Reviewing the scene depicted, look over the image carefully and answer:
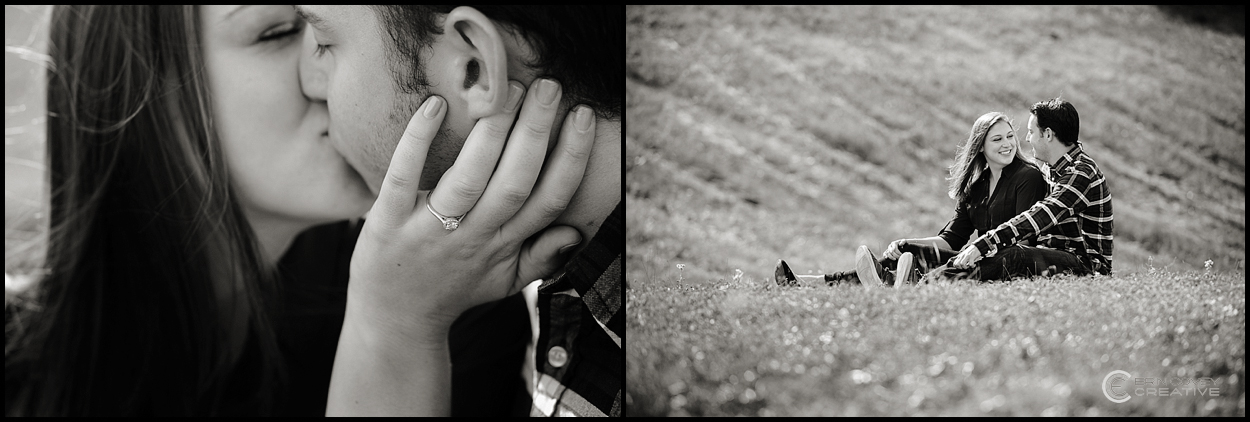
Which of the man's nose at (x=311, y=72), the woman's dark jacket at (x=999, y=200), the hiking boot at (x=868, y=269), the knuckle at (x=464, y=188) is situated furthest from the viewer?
the hiking boot at (x=868, y=269)

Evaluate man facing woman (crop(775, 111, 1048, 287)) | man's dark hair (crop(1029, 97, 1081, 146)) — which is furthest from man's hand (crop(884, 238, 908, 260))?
man's dark hair (crop(1029, 97, 1081, 146))

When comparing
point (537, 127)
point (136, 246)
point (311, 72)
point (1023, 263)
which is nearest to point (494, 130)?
point (537, 127)

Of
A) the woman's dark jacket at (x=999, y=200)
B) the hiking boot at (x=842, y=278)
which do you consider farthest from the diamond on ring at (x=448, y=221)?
the woman's dark jacket at (x=999, y=200)

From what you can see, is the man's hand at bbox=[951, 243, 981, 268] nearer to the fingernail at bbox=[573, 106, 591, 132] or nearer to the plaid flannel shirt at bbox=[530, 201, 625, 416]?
the plaid flannel shirt at bbox=[530, 201, 625, 416]

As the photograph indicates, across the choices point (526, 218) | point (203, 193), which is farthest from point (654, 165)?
point (203, 193)

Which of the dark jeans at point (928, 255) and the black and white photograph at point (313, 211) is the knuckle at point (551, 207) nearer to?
the black and white photograph at point (313, 211)

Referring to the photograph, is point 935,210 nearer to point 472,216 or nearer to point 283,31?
point 472,216
